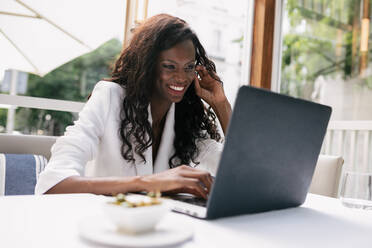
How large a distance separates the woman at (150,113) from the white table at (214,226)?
1.08ft

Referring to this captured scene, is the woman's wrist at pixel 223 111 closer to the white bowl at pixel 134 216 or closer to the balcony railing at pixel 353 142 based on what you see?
the white bowl at pixel 134 216

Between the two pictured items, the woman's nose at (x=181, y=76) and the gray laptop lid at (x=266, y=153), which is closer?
the gray laptop lid at (x=266, y=153)

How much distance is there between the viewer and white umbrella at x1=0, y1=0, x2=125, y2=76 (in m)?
2.09

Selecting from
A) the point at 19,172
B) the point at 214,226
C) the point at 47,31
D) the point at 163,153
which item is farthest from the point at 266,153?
the point at 47,31

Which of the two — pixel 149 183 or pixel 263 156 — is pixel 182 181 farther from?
pixel 263 156

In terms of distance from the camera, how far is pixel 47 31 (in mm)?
2184

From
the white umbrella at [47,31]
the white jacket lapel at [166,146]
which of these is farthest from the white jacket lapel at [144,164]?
the white umbrella at [47,31]

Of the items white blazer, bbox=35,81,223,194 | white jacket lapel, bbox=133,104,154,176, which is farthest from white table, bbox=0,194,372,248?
white jacket lapel, bbox=133,104,154,176

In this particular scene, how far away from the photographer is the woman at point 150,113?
4.26ft

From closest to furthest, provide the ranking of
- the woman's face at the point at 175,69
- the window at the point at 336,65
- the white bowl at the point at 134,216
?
the white bowl at the point at 134,216, the woman's face at the point at 175,69, the window at the point at 336,65

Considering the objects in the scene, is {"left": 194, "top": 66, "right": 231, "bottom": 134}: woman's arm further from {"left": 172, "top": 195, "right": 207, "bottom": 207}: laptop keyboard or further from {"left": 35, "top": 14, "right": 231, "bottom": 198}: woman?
{"left": 172, "top": 195, "right": 207, "bottom": 207}: laptop keyboard

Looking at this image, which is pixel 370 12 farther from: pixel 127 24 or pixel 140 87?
pixel 140 87

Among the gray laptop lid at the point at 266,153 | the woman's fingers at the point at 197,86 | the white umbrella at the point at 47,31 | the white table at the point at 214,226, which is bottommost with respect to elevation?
the white table at the point at 214,226

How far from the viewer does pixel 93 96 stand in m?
1.39
